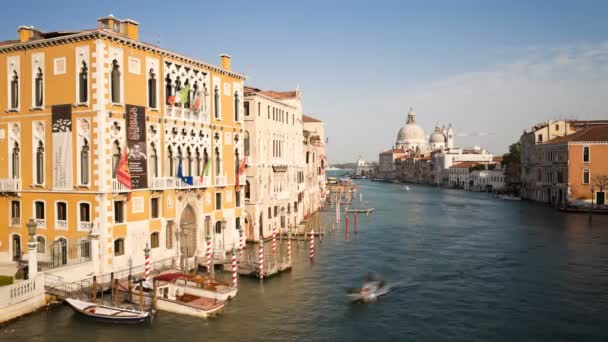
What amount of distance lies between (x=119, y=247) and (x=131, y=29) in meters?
9.71

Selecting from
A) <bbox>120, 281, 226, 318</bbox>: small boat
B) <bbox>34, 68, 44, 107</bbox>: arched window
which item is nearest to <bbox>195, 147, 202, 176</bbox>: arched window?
<bbox>34, 68, 44, 107</bbox>: arched window

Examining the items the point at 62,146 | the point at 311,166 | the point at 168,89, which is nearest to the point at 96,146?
the point at 62,146

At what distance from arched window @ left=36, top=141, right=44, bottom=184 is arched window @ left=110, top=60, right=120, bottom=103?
422cm

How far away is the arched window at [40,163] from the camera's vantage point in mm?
23453

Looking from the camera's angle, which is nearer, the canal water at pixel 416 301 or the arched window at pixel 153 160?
the canal water at pixel 416 301

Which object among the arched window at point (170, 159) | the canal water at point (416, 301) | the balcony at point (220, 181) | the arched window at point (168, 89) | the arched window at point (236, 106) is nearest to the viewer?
the canal water at point (416, 301)

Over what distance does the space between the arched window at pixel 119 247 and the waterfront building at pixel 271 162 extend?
10.4m

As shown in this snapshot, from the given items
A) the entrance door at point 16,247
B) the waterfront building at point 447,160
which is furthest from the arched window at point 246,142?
the waterfront building at point 447,160

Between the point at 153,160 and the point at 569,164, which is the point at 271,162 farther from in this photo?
the point at 569,164

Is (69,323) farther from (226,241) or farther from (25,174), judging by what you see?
(226,241)

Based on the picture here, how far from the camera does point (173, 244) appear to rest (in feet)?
84.7

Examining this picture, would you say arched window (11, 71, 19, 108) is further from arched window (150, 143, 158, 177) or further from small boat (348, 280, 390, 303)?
small boat (348, 280, 390, 303)

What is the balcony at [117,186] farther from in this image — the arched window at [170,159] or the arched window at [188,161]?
the arched window at [188,161]

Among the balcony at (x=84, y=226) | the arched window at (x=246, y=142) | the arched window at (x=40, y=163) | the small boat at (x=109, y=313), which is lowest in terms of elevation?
the small boat at (x=109, y=313)
